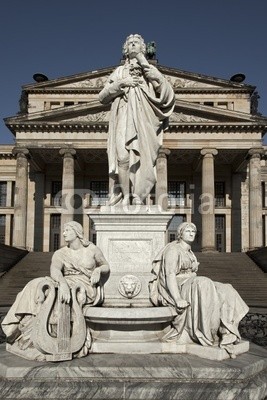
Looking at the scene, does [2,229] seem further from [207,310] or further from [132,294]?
[207,310]

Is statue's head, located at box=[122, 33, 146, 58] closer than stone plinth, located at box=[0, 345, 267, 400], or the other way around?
stone plinth, located at box=[0, 345, 267, 400]

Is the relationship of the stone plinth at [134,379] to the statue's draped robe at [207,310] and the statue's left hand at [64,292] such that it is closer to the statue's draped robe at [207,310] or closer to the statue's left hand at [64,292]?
the statue's draped robe at [207,310]

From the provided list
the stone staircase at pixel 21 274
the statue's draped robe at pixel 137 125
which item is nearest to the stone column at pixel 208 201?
the stone staircase at pixel 21 274

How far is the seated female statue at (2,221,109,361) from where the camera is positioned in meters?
4.48

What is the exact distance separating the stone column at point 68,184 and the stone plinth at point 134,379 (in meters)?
34.9

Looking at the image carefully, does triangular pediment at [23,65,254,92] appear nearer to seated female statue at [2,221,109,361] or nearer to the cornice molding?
the cornice molding

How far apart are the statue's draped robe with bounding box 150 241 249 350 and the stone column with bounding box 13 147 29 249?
3574cm

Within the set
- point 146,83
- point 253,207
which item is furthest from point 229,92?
point 146,83

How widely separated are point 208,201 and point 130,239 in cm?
3551

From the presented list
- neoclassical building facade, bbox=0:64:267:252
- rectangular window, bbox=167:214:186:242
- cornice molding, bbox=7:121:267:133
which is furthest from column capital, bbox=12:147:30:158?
rectangular window, bbox=167:214:186:242

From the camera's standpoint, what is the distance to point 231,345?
15.2 ft

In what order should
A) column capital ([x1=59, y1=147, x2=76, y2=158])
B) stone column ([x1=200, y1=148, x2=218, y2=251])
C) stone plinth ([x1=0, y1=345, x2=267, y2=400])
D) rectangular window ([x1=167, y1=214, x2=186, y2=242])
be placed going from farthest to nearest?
1. rectangular window ([x1=167, y1=214, x2=186, y2=242])
2. column capital ([x1=59, y1=147, x2=76, y2=158])
3. stone column ([x1=200, y1=148, x2=218, y2=251])
4. stone plinth ([x1=0, y1=345, x2=267, y2=400])

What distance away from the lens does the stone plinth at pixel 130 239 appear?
5.34 m

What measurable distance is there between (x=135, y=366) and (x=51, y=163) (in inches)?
1752
